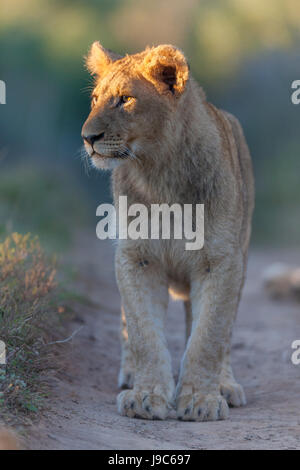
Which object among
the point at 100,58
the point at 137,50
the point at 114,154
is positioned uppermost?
the point at 137,50

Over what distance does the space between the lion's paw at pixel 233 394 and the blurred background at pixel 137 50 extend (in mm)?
7970

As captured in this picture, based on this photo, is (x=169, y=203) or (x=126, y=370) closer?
(x=169, y=203)

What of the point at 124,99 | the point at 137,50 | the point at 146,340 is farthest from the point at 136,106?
the point at 137,50

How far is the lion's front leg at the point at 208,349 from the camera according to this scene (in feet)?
13.0

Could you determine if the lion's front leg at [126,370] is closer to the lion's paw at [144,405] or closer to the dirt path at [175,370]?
the dirt path at [175,370]

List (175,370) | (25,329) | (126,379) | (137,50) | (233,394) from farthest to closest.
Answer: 1. (137,50)
2. (175,370)
3. (126,379)
4. (233,394)
5. (25,329)

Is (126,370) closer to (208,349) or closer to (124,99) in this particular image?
(208,349)

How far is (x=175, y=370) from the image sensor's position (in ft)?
16.9

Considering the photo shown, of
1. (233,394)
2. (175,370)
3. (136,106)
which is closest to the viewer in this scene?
(136,106)

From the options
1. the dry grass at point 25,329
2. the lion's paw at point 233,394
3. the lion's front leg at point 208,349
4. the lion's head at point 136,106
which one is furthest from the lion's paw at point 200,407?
the lion's head at point 136,106

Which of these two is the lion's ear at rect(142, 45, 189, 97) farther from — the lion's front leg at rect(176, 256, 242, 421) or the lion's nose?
the lion's front leg at rect(176, 256, 242, 421)

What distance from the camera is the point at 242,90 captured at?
18750 millimetres

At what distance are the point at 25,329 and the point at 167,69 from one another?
1.60m

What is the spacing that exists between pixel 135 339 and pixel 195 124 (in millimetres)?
1239
